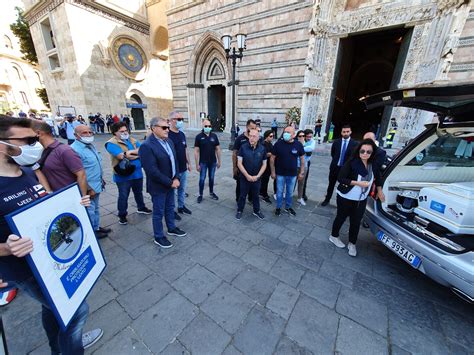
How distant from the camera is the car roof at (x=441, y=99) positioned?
1.75 metres

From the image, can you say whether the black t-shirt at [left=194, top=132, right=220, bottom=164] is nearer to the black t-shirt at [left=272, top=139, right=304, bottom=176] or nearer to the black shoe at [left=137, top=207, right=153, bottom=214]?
the black t-shirt at [left=272, top=139, right=304, bottom=176]

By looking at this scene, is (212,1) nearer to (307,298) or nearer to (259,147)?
(259,147)

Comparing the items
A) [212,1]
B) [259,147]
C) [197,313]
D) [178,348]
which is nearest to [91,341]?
→ [178,348]

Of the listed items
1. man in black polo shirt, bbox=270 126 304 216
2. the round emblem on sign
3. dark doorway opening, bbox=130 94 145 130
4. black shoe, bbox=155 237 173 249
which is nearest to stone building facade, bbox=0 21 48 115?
dark doorway opening, bbox=130 94 145 130

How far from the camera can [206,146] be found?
4203 mm

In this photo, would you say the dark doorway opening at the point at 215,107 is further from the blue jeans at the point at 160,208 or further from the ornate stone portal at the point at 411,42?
the blue jeans at the point at 160,208

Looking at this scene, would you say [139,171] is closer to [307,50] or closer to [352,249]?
[352,249]

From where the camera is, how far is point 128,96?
20469 mm

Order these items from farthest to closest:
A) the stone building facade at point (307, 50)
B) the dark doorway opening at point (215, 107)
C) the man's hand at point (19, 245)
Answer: the dark doorway opening at point (215, 107), the stone building facade at point (307, 50), the man's hand at point (19, 245)

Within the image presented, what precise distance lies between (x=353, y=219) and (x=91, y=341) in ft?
10.7

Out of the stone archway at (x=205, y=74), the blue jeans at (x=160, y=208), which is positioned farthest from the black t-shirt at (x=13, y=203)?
the stone archway at (x=205, y=74)

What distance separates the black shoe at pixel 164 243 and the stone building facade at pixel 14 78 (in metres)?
41.9

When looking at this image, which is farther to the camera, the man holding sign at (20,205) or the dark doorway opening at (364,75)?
the dark doorway opening at (364,75)

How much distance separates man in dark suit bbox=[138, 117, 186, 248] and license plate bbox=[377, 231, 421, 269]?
2840mm
